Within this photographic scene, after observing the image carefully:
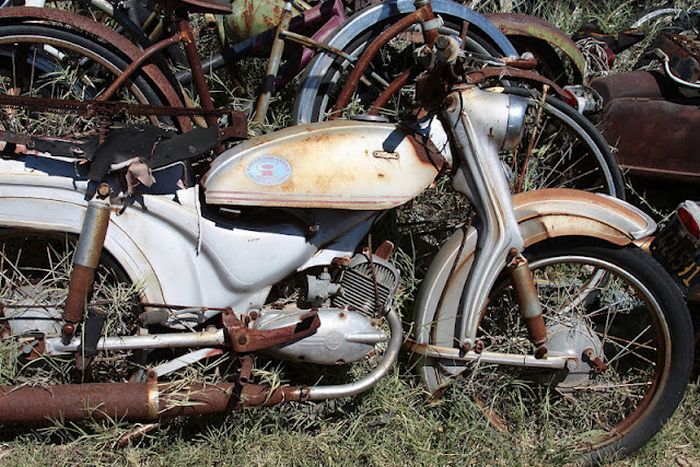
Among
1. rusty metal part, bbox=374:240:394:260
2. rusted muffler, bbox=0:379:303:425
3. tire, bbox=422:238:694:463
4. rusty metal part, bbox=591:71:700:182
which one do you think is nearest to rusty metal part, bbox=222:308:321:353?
rusted muffler, bbox=0:379:303:425

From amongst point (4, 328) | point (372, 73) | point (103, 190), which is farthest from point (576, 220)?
point (4, 328)

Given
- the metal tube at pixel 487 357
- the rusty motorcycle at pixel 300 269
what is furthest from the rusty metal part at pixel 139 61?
the metal tube at pixel 487 357

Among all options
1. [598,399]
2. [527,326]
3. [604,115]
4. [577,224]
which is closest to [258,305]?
[527,326]

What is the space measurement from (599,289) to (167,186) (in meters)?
1.82

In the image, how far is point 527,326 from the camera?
109 inches

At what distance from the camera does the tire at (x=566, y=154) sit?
10.9 feet

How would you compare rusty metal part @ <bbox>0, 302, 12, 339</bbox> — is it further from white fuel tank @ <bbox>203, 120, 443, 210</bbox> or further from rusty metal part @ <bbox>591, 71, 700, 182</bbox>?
rusty metal part @ <bbox>591, 71, 700, 182</bbox>

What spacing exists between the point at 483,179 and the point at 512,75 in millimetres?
569

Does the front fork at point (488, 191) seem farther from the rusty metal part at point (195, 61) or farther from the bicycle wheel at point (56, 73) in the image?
the bicycle wheel at point (56, 73)

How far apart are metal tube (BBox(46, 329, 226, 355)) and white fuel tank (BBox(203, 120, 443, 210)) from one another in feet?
1.54

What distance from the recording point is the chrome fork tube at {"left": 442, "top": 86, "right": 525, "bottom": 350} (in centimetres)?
263

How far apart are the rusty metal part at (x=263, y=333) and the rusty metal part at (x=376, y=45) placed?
2.96 ft

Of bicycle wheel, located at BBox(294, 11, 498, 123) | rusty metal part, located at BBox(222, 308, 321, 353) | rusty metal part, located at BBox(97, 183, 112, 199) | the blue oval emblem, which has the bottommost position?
rusty metal part, located at BBox(222, 308, 321, 353)

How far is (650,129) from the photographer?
11.4 ft
